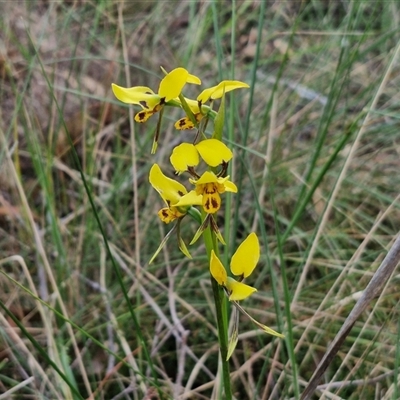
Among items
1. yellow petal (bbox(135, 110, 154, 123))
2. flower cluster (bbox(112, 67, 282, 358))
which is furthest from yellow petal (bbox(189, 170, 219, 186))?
yellow petal (bbox(135, 110, 154, 123))

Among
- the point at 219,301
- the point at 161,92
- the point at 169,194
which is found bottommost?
the point at 219,301

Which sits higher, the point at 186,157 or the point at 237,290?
the point at 186,157

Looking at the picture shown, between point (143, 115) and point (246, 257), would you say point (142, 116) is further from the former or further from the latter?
point (246, 257)

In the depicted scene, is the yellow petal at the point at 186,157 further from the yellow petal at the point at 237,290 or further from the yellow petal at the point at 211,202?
the yellow petal at the point at 237,290

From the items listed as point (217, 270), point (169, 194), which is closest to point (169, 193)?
point (169, 194)

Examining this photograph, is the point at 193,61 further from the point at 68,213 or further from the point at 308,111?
the point at 68,213

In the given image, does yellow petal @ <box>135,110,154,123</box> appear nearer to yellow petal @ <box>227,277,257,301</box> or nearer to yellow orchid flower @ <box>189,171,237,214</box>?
yellow orchid flower @ <box>189,171,237,214</box>
